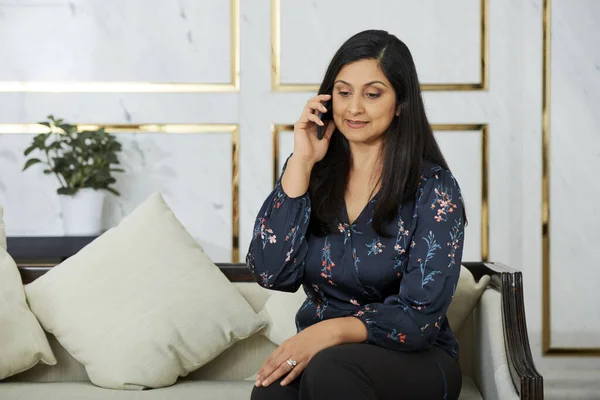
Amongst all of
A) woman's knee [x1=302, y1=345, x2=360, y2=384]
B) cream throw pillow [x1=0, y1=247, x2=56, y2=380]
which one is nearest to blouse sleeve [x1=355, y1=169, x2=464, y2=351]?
woman's knee [x1=302, y1=345, x2=360, y2=384]

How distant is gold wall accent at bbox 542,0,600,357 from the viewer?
A: 137 inches

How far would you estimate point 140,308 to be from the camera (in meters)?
2.14

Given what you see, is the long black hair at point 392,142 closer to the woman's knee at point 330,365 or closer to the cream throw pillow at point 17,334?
the woman's knee at point 330,365

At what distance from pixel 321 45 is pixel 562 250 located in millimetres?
1375

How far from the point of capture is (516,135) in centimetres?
350

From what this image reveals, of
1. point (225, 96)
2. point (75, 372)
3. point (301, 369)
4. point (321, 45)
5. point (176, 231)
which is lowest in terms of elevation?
point (75, 372)

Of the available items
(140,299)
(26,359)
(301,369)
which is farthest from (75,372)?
(301,369)

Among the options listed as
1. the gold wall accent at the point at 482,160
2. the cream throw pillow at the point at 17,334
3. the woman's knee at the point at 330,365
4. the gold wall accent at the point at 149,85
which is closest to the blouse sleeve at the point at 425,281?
the woman's knee at the point at 330,365

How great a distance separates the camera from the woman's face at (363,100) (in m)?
1.84

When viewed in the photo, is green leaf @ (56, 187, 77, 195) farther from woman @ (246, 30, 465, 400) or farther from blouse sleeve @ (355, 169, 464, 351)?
blouse sleeve @ (355, 169, 464, 351)

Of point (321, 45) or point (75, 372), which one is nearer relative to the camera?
point (75, 372)

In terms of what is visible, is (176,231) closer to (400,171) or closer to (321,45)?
(400,171)

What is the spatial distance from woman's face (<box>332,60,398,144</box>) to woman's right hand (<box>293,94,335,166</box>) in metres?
0.04

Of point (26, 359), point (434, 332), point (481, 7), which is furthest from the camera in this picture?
point (481, 7)
